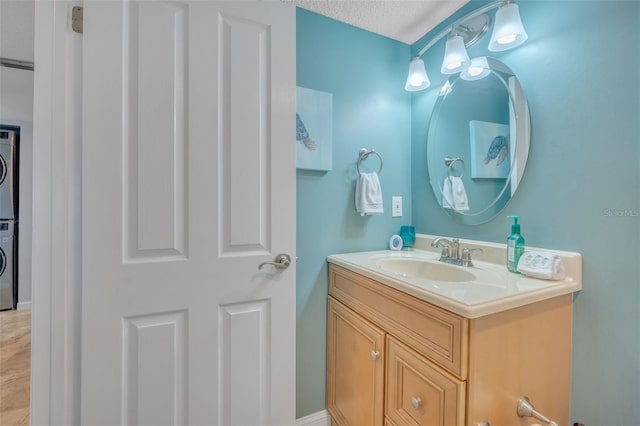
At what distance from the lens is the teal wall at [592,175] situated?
0.86 meters

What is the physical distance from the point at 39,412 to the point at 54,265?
1.63 feet

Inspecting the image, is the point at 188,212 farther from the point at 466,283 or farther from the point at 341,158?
the point at 466,283

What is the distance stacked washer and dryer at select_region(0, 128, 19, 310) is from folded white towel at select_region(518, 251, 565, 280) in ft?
15.3

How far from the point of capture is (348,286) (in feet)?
4.27

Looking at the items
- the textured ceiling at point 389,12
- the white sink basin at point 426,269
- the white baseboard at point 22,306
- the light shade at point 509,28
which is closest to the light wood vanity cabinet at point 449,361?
the white sink basin at point 426,269

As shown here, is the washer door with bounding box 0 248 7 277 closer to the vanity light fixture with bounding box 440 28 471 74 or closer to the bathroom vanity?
the bathroom vanity

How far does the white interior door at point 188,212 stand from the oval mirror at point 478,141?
2.90 feet

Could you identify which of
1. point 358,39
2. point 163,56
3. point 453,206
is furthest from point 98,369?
point 358,39

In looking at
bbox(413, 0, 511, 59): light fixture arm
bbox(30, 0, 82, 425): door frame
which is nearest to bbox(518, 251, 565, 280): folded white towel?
bbox(413, 0, 511, 59): light fixture arm

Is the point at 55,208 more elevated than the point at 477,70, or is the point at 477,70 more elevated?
A: the point at 477,70

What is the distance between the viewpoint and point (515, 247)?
107 centimetres

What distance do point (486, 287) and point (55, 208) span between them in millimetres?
1439

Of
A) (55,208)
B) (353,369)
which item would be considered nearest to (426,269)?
(353,369)

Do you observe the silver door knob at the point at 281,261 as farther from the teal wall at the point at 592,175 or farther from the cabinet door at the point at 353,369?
the teal wall at the point at 592,175
